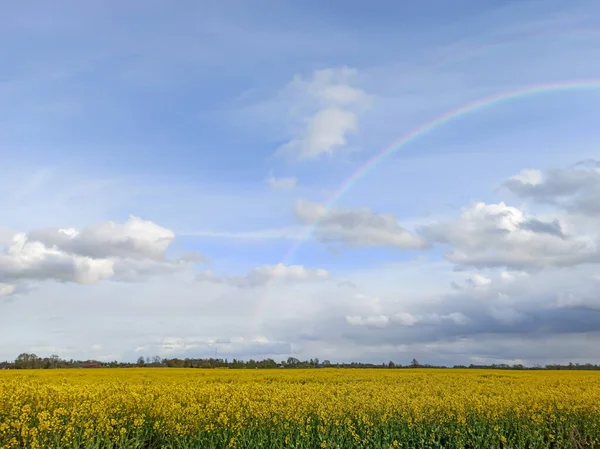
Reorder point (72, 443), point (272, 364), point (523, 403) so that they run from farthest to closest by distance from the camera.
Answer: point (272, 364) → point (523, 403) → point (72, 443)

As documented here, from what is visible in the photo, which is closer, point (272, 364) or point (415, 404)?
point (415, 404)

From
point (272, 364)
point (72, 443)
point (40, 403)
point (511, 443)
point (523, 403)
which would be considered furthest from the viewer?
point (272, 364)

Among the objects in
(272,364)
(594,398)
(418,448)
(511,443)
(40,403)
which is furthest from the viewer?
(272,364)

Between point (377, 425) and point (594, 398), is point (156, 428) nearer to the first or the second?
point (377, 425)

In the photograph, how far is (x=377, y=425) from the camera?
54.4ft

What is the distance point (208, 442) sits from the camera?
48.6 ft

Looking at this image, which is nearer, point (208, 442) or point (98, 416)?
point (208, 442)

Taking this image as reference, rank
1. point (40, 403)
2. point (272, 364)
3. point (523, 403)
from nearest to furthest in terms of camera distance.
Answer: point (40, 403), point (523, 403), point (272, 364)

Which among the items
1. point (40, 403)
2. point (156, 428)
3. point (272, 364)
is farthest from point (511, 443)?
point (272, 364)

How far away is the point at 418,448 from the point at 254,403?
5.37 meters

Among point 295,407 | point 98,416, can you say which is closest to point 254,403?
point 295,407

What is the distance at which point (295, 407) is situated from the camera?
→ 17.8 meters

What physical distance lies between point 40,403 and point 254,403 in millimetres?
7543

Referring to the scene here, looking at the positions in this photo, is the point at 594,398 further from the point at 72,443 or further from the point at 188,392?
the point at 72,443
